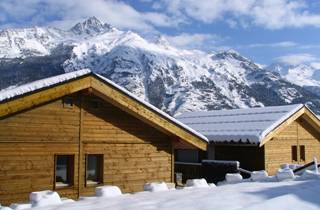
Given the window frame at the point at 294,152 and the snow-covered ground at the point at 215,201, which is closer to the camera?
the snow-covered ground at the point at 215,201

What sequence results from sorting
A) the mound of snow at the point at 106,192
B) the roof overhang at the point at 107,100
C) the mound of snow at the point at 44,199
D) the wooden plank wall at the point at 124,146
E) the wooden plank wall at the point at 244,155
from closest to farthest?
1. the mound of snow at the point at 44,199
2. the mound of snow at the point at 106,192
3. the roof overhang at the point at 107,100
4. the wooden plank wall at the point at 124,146
5. the wooden plank wall at the point at 244,155

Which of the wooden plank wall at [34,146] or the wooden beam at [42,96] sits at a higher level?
the wooden beam at [42,96]

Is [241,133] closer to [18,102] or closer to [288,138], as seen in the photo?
[288,138]

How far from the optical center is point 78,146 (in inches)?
570

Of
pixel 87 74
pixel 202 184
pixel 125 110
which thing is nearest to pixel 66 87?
pixel 87 74

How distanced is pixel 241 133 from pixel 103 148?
10179 mm

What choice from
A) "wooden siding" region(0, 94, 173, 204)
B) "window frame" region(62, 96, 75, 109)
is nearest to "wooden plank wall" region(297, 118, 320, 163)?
"wooden siding" region(0, 94, 173, 204)

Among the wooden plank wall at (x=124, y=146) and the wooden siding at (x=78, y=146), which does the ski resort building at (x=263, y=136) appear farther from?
the wooden siding at (x=78, y=146)

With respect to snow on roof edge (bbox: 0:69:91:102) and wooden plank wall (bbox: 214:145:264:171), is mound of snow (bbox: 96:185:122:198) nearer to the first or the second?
snow on roof edge (bbox: 0:69:91:102)

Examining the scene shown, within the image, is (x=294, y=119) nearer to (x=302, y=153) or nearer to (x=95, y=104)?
(x=302, y=153)

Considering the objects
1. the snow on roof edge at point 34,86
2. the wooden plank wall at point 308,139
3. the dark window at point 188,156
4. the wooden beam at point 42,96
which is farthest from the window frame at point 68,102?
the wooden plank wall at point 308,139

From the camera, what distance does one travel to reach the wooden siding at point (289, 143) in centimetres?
2444

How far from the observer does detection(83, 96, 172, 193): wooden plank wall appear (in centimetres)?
1492

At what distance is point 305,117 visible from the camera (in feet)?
90.3
